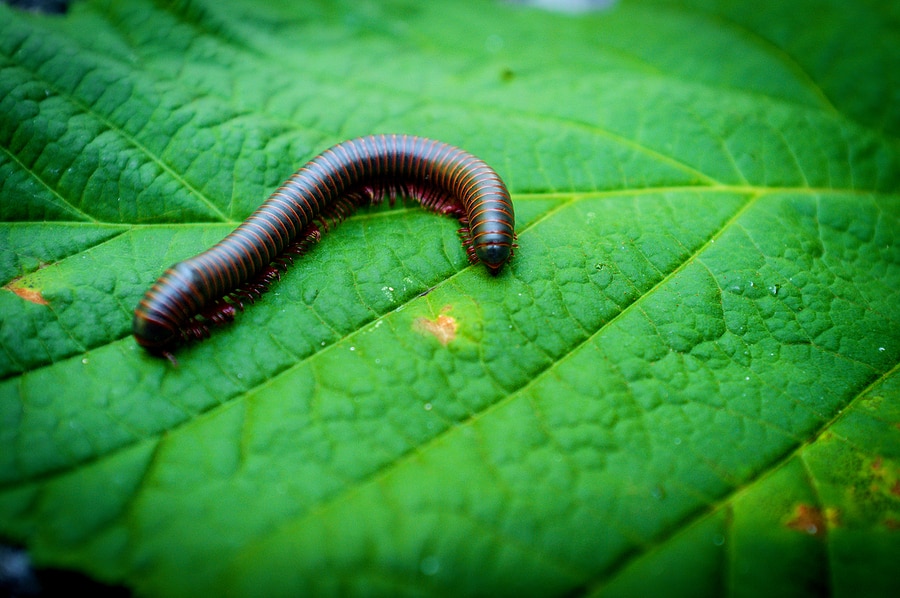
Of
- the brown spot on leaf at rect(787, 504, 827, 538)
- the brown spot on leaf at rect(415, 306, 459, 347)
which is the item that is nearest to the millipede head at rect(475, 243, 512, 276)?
the brown spot on leaf at rect(415, 306, 459, 347)

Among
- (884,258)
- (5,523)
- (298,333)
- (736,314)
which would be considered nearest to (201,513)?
(5,523)

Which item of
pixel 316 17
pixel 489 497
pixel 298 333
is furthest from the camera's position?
pixel 316 17

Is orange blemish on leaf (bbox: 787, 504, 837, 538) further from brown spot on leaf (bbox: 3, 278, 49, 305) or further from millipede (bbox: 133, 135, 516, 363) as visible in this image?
brown spot on leaf (bbox: 3, 278, 49, 305)

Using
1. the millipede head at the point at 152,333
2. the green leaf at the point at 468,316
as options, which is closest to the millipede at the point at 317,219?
the millipede head at the point at 152,333

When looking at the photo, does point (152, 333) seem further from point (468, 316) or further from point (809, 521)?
point (809, 521)

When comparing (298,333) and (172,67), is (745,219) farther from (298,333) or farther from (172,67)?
(172,67)
